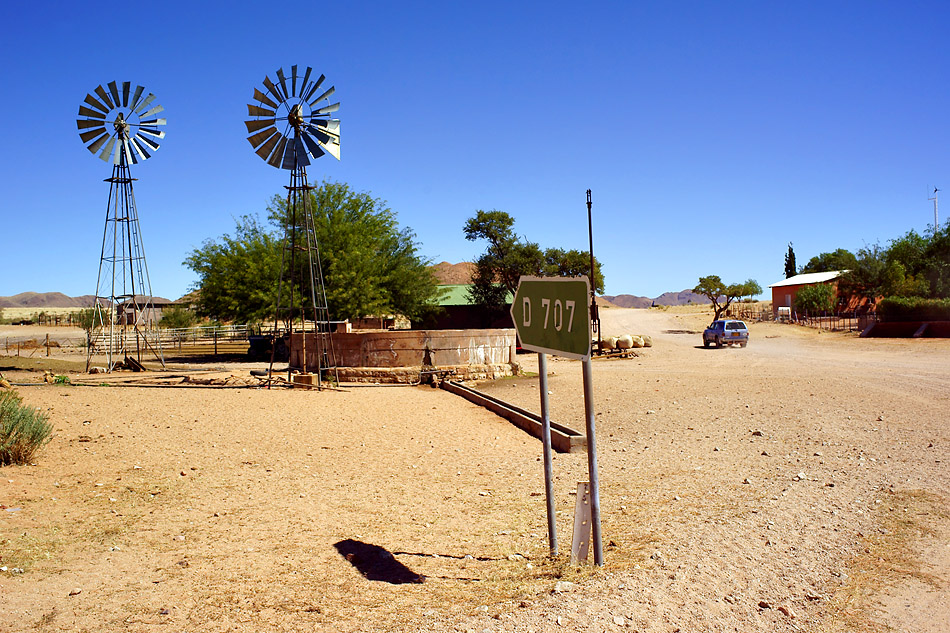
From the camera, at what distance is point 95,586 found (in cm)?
495

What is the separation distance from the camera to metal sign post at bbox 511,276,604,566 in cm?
446

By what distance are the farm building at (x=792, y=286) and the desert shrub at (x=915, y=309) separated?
93.8 feet

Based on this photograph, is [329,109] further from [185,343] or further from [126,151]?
[185,343]

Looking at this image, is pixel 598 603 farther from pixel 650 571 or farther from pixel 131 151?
pixel 131 151

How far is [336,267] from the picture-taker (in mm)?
33688

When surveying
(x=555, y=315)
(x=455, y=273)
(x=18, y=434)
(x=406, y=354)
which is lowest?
(x=18, y=434)

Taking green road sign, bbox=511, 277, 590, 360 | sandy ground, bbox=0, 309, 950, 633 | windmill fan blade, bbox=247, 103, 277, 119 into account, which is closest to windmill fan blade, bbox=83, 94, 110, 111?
windmill fan blade, bbox=247, 103, 277, 119

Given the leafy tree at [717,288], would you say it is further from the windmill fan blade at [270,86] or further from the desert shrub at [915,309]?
the windmill fan blade at [270,86]

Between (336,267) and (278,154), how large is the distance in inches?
555

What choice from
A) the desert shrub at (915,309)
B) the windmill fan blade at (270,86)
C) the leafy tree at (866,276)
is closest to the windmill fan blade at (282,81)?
the windmill fan blade at (270,86)

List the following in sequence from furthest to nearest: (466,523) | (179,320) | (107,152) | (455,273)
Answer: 1. (455,273)
2. (179,320)
3. (107,152)
4. (466,523)

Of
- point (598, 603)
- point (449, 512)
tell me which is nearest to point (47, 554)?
point (449, 512)

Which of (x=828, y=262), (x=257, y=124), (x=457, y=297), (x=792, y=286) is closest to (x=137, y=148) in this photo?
(x=257, y=124)

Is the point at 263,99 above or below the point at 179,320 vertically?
above
